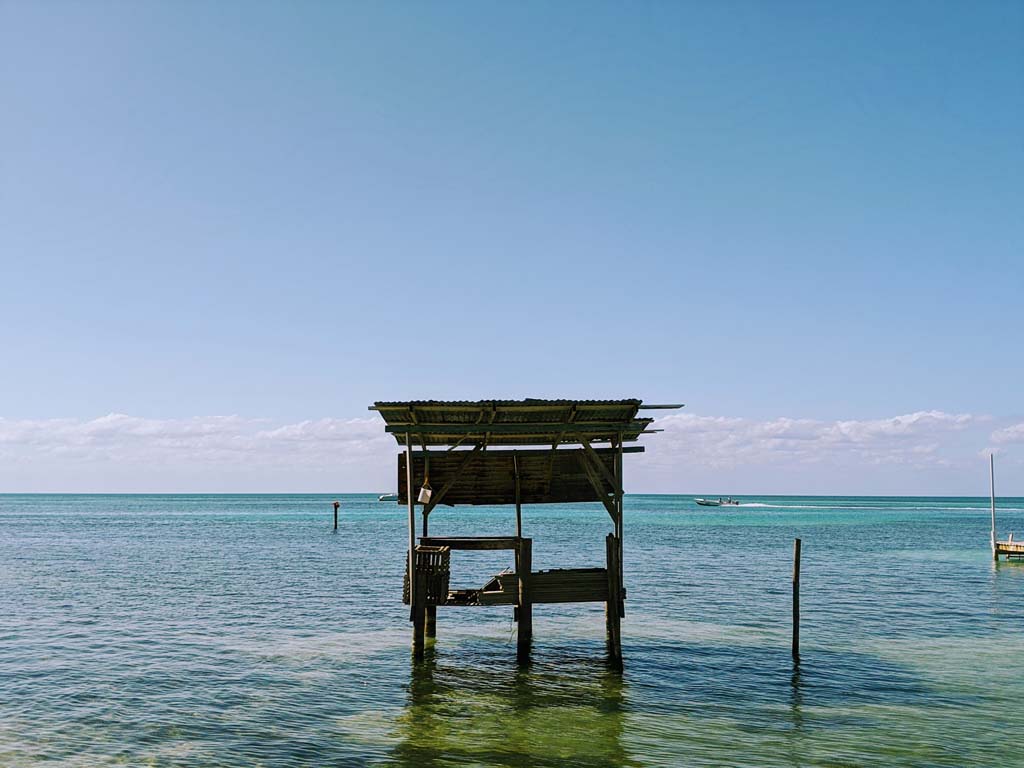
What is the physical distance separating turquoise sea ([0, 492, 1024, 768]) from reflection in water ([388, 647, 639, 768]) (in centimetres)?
6

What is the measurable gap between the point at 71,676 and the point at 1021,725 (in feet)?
66.3

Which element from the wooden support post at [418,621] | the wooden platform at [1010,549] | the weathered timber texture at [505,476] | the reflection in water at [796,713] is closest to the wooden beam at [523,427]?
the weathered timber texture at [505,476]

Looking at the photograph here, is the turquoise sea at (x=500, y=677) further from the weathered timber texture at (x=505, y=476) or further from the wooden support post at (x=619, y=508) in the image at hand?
the weathered timber texture at (x=505, y=476)

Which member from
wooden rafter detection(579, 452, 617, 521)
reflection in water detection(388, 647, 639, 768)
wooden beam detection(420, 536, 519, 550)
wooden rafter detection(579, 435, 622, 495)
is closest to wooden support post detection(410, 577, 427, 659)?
reflection in water detection(388, 647, 639, 768)

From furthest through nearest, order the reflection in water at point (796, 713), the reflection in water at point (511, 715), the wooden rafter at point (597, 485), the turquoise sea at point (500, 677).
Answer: the wooden rafter at point (597, 485) → the turquoise sea at point (500, 677) → the reflection in water at point (796, 713) → the reflection in water at point (511, 715)

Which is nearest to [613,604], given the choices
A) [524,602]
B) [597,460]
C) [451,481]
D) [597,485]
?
[524,602]

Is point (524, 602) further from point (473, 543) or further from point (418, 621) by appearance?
point (473, 543)

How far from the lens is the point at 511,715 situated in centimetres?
1603

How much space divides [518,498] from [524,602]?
3.53m

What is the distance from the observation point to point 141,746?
14.3 metres

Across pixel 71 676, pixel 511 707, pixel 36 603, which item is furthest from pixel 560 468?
pixel 36 603

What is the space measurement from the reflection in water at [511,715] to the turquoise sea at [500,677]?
0.19 ft

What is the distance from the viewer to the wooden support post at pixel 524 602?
62.8ft

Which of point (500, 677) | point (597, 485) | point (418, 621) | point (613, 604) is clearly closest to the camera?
point (500, 677)
